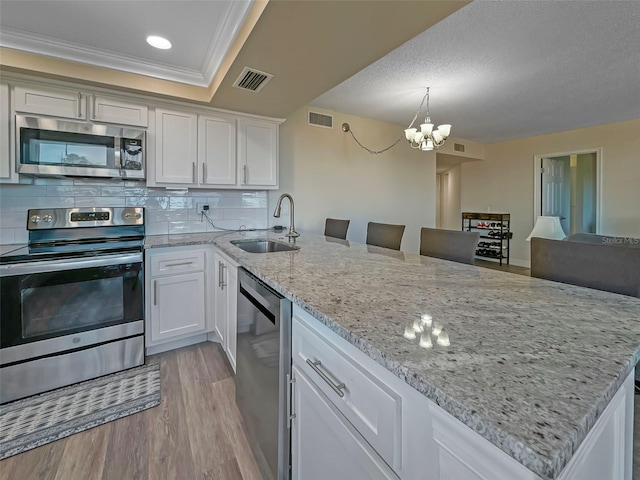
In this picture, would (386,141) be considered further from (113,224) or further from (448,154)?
(113,224)

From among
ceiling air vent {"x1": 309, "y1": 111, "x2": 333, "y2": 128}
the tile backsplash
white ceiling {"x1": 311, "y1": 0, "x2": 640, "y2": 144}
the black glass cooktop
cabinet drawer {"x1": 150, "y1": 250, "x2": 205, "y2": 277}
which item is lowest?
cabinet drawer {"x1": 150, "y1": 250, "x2": 205, "y2": 277}

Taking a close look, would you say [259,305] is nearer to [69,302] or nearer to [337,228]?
[69,302]

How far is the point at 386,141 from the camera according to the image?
4555 millimetres

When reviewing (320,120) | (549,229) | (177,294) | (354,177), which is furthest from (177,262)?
(549,229)

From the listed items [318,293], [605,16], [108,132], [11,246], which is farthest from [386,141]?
[11,246]

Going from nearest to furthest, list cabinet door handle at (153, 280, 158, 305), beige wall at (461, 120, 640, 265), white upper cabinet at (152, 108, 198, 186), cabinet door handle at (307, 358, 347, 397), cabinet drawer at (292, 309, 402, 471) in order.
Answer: cabinet drawer at (292, 309, 402, 471) < cabinet door handle at (307, 358, 347, 397) < cabinet door handle at (153, 280, 158, 305) < white upper cabinet at (152, 108, 198, 186) < beige wall at (461, 120, 640, 265)

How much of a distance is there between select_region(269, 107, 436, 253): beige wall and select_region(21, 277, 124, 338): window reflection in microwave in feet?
5.87

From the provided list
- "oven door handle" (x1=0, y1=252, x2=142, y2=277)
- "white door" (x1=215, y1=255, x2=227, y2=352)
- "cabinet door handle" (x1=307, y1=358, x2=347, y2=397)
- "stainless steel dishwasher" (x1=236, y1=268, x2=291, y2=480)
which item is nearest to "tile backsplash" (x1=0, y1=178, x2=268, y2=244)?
"oven door handle" (x1=0, y1=252, x2=142, y2=277)

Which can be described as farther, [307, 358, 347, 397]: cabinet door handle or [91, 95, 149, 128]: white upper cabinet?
[91, 95, 149, 128]: white upper cabinet

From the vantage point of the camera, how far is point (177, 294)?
2441 mm

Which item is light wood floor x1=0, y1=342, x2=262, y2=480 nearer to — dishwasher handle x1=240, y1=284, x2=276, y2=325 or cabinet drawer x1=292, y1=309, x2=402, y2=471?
dishwasher handle x1=240, y1=284, x2=276, y2=325

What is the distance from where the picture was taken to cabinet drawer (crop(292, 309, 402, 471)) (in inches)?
24.5

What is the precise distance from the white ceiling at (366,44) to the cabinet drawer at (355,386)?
1577 millimetres

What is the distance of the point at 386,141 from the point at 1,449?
480 centimetres
